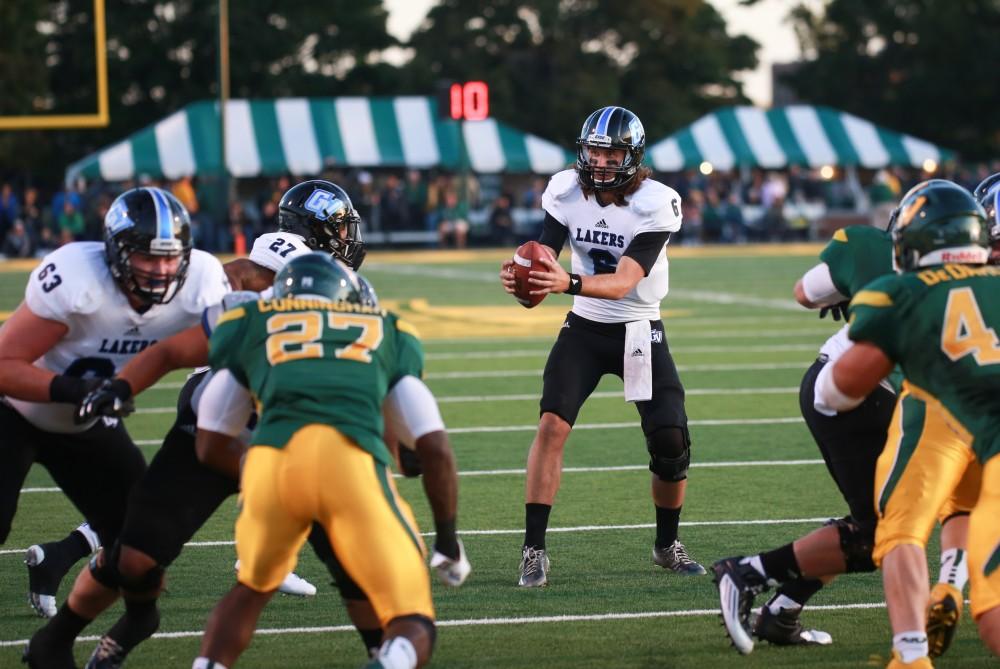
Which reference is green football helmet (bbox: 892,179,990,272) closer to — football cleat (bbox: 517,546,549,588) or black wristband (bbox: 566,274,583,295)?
black wristband (bbox: 566,274,583,295)

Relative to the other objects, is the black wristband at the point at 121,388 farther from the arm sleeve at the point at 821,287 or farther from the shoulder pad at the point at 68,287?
the arm sleeve at the point at 821,287

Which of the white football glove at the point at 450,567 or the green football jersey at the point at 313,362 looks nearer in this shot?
the green football jersey at the point at 313,362

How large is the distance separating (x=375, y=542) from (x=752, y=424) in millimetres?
6288

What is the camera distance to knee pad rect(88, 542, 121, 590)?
4.66 metres

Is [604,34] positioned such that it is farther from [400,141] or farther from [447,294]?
[447,294]

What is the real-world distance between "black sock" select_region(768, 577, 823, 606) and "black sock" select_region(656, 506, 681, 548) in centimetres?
119

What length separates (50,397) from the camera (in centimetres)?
472

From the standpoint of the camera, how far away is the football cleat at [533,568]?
604cm

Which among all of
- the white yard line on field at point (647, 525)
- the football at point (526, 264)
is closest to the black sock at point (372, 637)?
the football at point (526, 264)

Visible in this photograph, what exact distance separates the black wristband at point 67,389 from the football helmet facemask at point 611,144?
8.19 ft

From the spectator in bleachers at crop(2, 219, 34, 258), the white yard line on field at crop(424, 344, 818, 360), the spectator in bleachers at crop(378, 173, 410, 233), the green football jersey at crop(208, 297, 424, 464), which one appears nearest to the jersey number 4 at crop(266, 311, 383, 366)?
the green football jersey at crop(208, 297, 424, 464)

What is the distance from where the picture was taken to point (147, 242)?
187 inches

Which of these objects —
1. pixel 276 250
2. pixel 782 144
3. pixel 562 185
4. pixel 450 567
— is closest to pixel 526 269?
pixel 562 185

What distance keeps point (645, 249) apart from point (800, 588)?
5.75 feet
